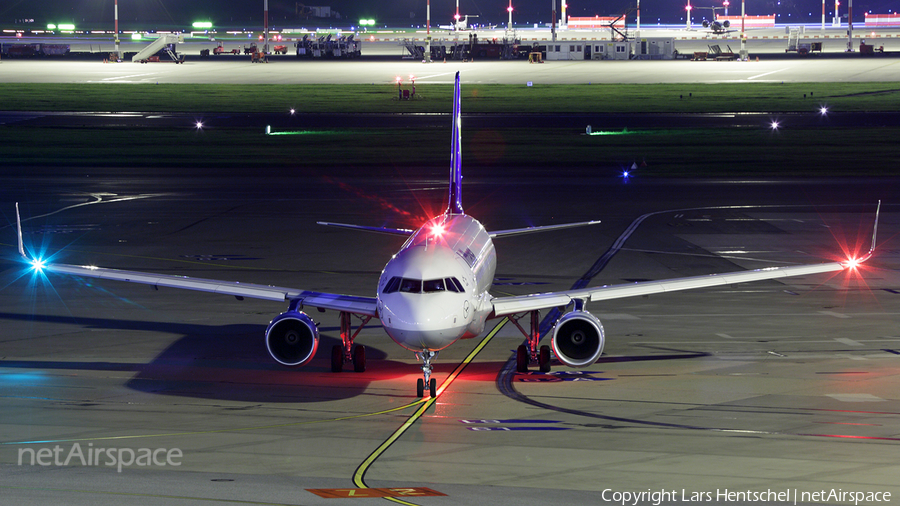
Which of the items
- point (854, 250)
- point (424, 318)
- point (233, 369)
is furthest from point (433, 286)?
point (854, 250)

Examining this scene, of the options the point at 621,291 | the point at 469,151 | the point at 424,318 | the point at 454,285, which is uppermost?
the point at 454,285

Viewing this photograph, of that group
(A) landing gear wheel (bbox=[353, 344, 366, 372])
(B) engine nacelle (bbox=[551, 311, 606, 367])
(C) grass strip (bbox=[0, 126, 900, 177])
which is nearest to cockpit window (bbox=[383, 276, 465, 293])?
(B) engine nacelle (bbox=[551, 311, 606, 367])

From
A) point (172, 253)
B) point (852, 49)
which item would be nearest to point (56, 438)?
point (172, 253)

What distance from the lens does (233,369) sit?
893 inches

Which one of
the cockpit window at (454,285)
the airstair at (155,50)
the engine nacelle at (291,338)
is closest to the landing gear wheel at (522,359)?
Result: the cockpit window at (454,285)

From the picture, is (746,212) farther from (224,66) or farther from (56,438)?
(224,66)

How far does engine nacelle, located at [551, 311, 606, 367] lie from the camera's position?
2097 cm

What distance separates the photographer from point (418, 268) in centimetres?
1994

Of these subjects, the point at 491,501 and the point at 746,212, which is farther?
the point at 746,212

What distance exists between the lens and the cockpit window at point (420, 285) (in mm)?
19719

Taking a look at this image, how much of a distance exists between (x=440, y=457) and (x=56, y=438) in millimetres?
6766

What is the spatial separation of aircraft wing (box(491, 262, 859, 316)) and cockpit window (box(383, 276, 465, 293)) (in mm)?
2217

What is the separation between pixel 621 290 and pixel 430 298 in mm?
5528

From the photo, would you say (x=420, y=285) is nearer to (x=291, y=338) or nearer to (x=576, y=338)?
(x=291, y=338)
